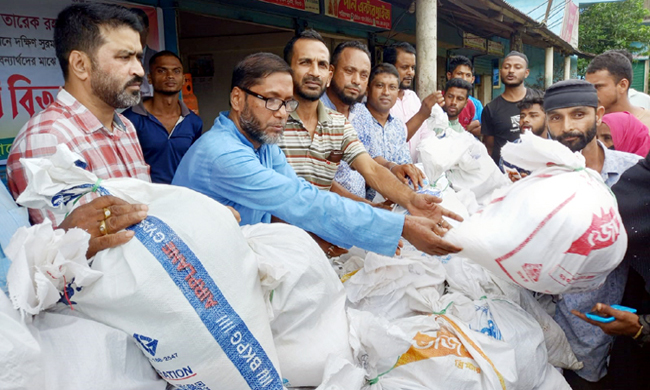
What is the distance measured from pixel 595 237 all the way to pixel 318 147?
1501 millimetres

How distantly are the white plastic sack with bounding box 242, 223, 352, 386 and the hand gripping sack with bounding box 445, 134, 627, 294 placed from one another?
0.50 meters

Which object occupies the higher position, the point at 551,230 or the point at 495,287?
the point at 551,230

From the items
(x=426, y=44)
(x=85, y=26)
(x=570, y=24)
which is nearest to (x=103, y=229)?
(x=85, y=26)

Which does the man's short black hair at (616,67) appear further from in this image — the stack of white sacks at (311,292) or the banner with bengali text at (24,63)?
the banner with bengali text at (24,63)

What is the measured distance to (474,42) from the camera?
1249 centimetres

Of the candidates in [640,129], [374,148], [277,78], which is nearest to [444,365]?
[277,78]

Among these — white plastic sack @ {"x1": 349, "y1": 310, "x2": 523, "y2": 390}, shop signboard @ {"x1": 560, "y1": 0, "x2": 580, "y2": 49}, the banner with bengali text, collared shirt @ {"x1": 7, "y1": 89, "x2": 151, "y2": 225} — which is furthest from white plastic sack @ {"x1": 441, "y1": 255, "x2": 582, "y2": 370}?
shop signboard @ {"x1": 560, "y1": 0, "x2": 580, "y2": 49}

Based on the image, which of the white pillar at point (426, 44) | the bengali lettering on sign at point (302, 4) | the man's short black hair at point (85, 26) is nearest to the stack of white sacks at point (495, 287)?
the man's short black hair at point (85, 26)

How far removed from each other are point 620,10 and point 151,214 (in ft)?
81.8

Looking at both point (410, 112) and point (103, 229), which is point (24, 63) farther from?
point (410, 112)

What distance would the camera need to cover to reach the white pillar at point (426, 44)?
20.5 feet

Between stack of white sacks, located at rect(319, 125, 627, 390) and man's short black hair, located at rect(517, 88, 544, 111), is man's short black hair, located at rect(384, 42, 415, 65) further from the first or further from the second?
stack of white sacks, located at rect(319, 125, 627, 390)

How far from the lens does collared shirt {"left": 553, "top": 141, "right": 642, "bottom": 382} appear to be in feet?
6.70

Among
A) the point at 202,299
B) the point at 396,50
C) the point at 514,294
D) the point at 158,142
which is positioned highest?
the point at 396,50
